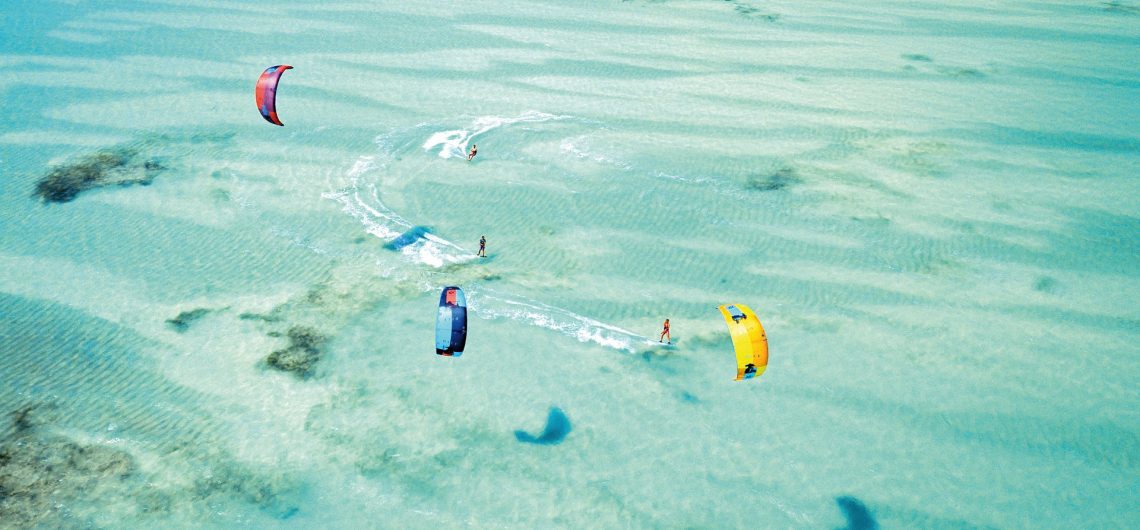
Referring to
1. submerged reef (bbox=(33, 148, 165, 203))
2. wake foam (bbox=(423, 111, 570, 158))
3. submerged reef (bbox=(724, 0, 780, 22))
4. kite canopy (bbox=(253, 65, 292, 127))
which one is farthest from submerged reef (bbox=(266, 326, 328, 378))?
submerged reef (bbox=(724, 0, 780, 22))

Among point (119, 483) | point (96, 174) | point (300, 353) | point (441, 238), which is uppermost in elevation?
point (96, 174)

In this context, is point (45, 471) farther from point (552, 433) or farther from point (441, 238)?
point (441, 238)

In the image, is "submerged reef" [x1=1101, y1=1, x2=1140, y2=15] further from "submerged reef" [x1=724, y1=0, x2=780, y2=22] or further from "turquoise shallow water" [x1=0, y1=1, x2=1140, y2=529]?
"submerged reef" [x1=724, y1=0, x2=780, y2=22]

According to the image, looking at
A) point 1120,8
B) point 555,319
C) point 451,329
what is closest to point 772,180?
point 555,319

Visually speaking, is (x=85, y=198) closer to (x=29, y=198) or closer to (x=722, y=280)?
(x=29, y=198)

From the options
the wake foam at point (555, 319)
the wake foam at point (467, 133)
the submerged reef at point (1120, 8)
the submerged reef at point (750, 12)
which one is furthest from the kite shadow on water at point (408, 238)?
the submerged reef at point (1120, 8)

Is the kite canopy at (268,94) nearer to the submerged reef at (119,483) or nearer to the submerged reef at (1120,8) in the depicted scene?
the submerged reef at (119,483)
